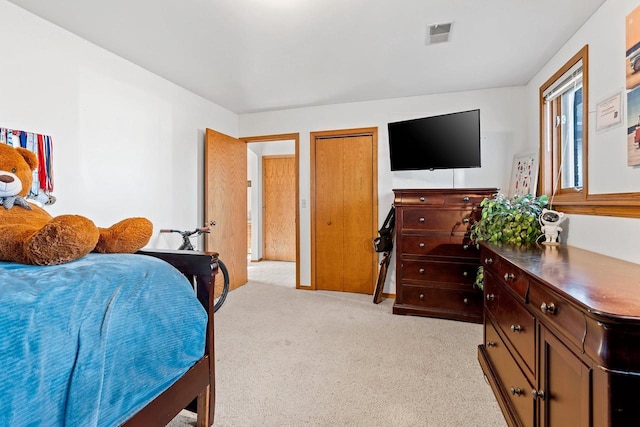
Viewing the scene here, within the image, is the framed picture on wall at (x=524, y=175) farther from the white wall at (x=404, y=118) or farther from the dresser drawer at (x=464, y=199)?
the dresser drawer at (x=464, y=199)

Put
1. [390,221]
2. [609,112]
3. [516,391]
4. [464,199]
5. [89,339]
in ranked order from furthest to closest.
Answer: [390,221] → [464,199] → [609,112] → [516,391] → [89,339]

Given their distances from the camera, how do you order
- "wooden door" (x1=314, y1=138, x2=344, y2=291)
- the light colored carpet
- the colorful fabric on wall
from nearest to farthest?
the light colored carpet < the colorful fabric on wall < "wooden door" (x1=314, y1=138, x2=344, y2=291)

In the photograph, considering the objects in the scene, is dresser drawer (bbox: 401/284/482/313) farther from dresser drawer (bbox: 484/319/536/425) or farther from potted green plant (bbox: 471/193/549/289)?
dresser drawer (bbox: 484/319/536/425)

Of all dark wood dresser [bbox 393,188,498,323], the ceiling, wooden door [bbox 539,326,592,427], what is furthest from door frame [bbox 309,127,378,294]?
wooden door [bbox 539,326,592,427]

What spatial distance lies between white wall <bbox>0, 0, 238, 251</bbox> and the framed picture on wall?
11.1 feet

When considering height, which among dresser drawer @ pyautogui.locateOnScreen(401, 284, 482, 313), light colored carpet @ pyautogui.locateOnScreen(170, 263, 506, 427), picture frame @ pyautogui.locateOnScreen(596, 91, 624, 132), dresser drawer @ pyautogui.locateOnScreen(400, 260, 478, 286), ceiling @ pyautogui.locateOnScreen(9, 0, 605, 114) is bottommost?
light colored carpet @ pyautogui.locateOnScreen(170, 263, 506, 427)

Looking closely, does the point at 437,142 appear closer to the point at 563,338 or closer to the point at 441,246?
the point at 441,246

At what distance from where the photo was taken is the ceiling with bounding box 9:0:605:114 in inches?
74.0

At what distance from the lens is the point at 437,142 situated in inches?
117

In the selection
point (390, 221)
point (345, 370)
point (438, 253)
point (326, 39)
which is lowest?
point (345, 370)

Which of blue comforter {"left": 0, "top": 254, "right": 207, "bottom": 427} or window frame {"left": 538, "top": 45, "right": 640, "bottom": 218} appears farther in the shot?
window frame {"left": 538, "top": 45, "right": 640, "bottom": 218}

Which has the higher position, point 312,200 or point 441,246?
point 312,200

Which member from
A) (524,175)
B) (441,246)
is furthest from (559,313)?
(524,175)

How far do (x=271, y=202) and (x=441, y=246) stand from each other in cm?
377
